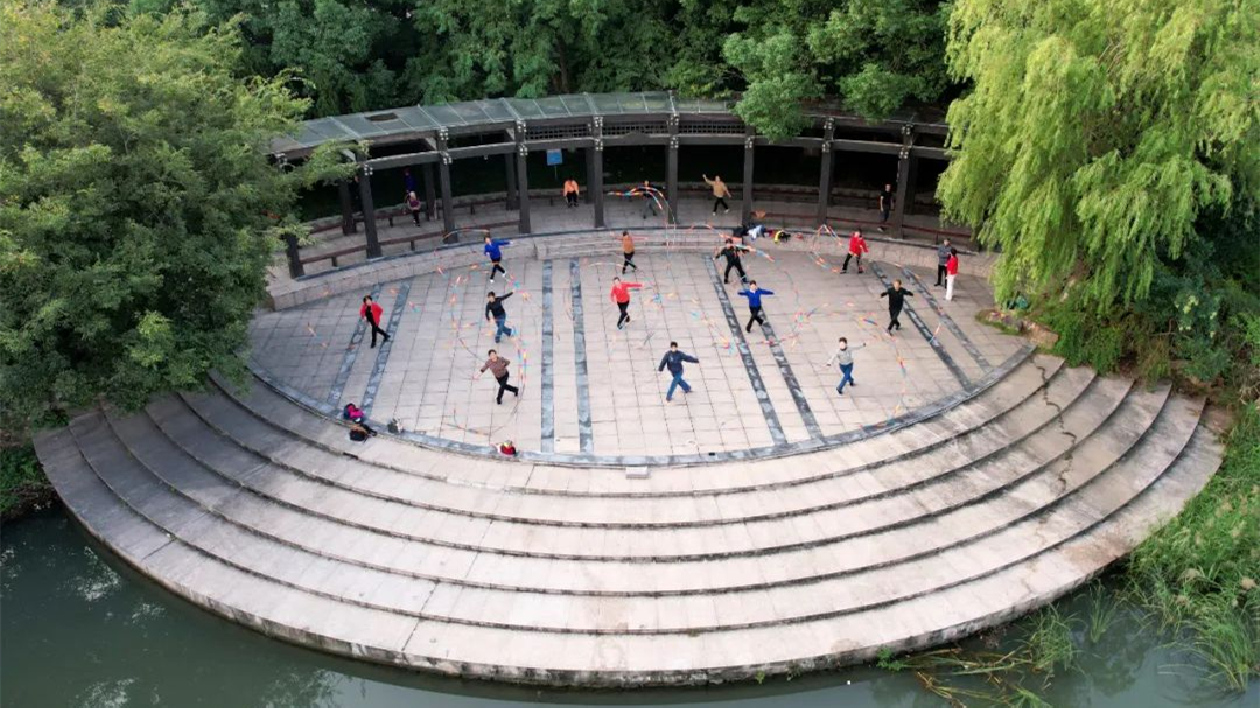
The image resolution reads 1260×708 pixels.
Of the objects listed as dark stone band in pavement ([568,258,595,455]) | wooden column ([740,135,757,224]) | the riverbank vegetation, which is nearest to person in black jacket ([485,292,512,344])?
dark stone band in pavement ([568,258,595,455])

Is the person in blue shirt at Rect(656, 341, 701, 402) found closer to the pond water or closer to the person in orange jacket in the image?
the person in orange jacket

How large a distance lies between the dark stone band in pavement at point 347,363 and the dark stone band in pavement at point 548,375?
3.57 metres

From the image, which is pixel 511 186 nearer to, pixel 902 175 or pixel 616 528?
pixel 902 175

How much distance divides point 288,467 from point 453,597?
13.2 feet

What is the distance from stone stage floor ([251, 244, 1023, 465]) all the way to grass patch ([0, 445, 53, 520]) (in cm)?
402

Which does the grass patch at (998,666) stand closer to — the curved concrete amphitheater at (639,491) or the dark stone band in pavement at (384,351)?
the curved concrete amphitheater at (639,491)

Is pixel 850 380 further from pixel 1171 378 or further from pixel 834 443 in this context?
pixel 1171 378

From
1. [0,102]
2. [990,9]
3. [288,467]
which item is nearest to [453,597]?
[288,467]

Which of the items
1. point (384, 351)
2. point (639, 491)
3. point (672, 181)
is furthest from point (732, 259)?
point (639, 491)

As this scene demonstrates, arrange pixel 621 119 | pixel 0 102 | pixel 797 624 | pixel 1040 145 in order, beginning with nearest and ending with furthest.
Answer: pixel 797 624
pixel 0 102
pixel 1040 145
pixel 621 119

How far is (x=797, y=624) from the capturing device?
42.3 ft

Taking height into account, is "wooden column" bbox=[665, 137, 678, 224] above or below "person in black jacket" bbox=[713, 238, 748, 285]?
above

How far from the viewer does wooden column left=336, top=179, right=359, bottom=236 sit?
2272 cm

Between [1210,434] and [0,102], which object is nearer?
[0,102]
